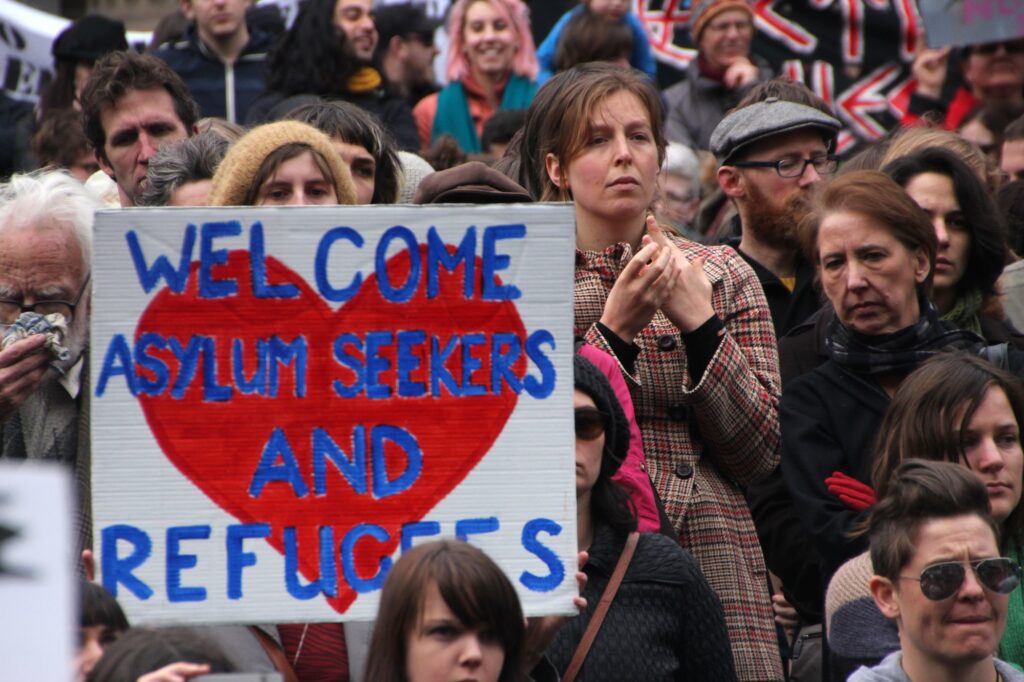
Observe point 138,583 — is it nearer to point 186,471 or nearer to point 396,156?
point 186,471

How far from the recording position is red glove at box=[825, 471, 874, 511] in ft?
15.8

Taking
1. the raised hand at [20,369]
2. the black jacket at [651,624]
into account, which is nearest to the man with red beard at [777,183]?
the black jacket at [651,624]

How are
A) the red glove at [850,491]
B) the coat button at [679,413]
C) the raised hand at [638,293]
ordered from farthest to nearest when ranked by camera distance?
the coat button at [679,413]
the red glove at [850,491]
the raised hand at [638,293]

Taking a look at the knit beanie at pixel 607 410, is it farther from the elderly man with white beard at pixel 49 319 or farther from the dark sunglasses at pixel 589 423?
the elderly man with white beard at pixel 49 319

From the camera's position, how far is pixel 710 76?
28.4 ft

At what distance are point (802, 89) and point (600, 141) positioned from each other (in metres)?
1.65

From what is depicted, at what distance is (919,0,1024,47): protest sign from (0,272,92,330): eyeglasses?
4.82m

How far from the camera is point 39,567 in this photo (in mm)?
2400

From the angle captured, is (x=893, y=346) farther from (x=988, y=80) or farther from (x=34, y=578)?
(x=988, y=80)

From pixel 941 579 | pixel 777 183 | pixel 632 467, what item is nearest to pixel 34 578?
pixel 941 579

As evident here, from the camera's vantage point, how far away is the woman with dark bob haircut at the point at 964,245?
5.65 metres

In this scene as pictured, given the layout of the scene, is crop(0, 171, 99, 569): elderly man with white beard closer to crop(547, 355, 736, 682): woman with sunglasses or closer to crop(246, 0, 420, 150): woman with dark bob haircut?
crop(547, 355, 736, 682): woman with sunglasses

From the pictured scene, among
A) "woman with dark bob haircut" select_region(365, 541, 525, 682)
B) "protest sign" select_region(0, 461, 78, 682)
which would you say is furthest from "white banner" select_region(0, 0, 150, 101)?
"protest sign" select_region(0, 461, 78, 682)

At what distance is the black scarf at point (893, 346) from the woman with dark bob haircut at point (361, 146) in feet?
4.90
